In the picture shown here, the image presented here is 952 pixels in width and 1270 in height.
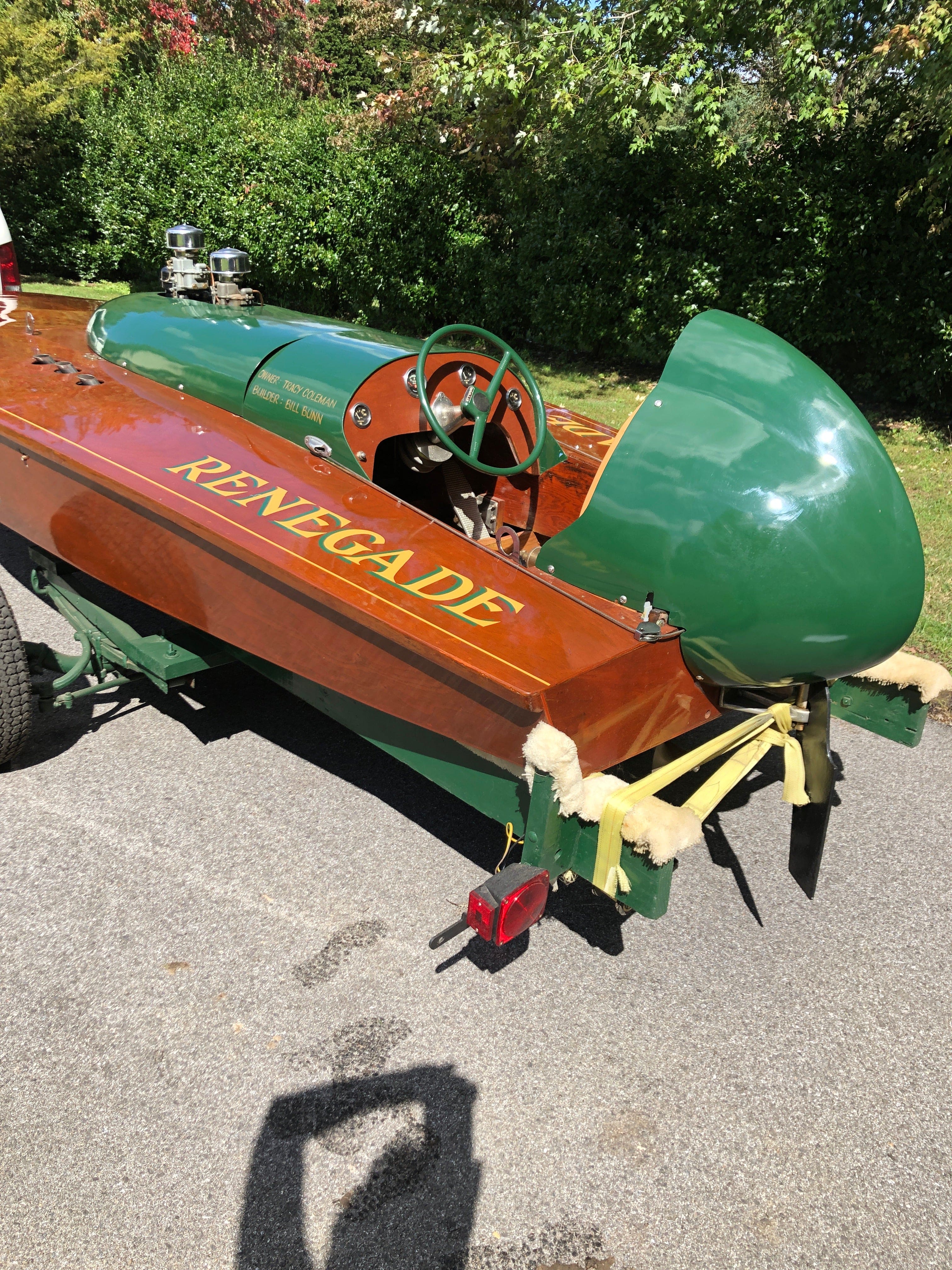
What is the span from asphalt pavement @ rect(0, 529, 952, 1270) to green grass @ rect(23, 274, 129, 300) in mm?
9398

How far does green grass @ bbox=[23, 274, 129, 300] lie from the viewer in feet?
35.1

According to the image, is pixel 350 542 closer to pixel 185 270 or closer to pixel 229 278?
pixel 229 278

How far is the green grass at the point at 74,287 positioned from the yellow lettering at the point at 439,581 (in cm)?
967

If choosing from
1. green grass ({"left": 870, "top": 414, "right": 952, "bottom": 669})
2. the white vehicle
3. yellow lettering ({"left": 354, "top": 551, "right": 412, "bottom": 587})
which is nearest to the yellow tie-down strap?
yellow lettering ({"left": 354, "top": 551, "right": 412, "bottom": 587})

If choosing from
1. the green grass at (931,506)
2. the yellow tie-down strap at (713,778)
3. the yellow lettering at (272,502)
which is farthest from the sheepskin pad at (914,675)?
the yellow lettering at (272,502)

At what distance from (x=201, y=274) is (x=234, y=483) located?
2243mm

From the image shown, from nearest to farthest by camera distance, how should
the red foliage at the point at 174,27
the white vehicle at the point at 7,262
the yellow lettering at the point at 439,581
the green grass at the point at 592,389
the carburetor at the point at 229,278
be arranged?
the yellow lettering at the point at 439,581 < the carburetor at the point at 229,278 < the white vehicle at the point at 7,262 < the green grass at the point at 592,389 < the red foliage at the point at 174,27

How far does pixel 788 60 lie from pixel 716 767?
5734 mm

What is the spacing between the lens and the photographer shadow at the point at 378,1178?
5.64 ft

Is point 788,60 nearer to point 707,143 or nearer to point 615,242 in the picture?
point 707,143

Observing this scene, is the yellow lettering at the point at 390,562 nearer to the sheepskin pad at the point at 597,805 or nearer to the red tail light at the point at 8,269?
the sheepskin pad at the point at 597,805

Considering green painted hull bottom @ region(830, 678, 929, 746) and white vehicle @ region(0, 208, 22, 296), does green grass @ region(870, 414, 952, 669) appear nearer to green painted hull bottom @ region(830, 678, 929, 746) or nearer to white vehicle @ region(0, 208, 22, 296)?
green painted hull bottom @ region(830, 678, 929, 746)

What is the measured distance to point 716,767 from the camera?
3309mm

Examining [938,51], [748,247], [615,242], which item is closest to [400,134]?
[615,242]
